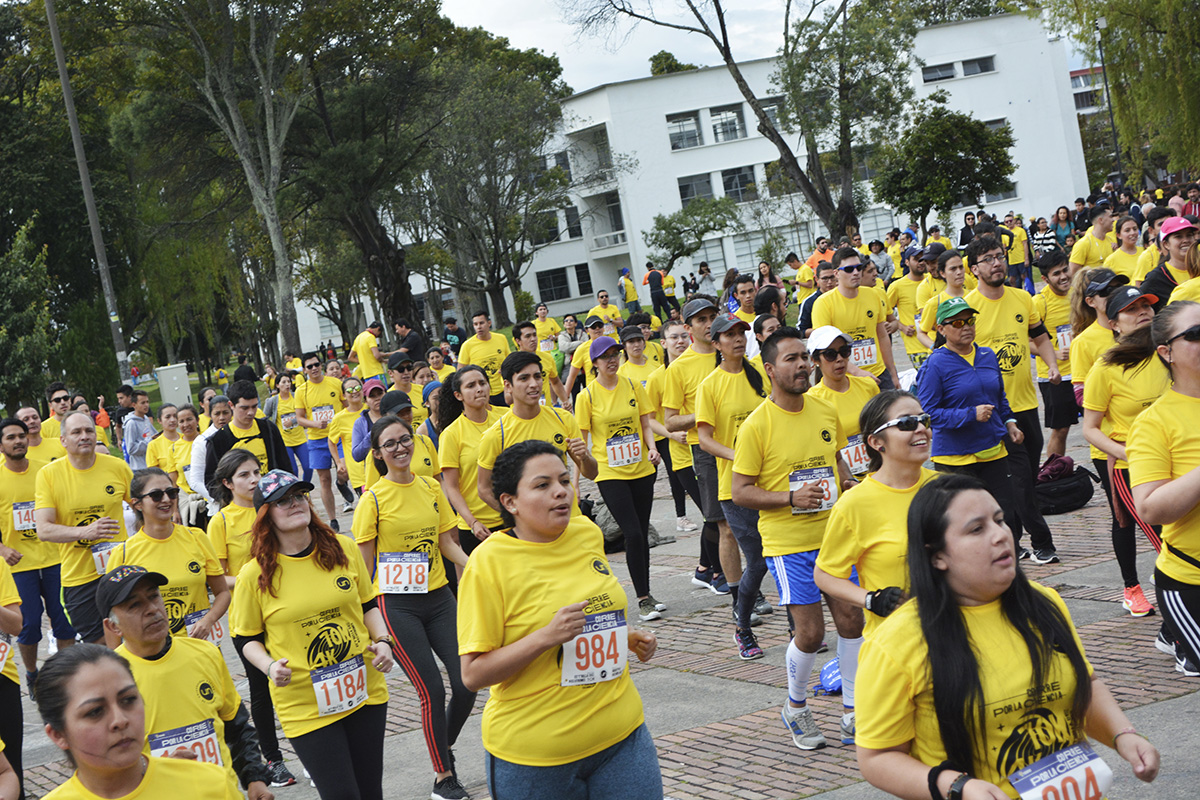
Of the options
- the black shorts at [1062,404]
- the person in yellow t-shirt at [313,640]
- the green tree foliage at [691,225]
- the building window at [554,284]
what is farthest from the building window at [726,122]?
the person in yellow t-shirt at [313,640]

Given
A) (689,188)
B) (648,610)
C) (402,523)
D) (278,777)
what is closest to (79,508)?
(278,777)

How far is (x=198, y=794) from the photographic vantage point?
3.52 metres

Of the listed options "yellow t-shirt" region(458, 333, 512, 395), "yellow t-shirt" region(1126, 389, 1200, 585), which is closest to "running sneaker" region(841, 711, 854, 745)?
"yellow t-shirt" region(1126, 389, 1200, 585)

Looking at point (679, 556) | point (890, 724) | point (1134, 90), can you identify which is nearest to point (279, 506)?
point (890, 724)

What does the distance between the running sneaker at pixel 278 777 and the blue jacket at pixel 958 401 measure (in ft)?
14.8

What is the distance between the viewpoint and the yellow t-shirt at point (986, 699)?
2953 mm

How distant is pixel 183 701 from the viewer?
479cm

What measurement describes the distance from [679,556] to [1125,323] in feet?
18.7

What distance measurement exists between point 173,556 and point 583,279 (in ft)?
221

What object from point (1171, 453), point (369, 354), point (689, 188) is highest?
point (689, 188)

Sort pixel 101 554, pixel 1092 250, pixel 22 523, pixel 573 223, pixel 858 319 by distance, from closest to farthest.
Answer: pixel 101 554 → pixel 22 523 → pixel 858 319 → pixel 1092 250 → pixel 573 223

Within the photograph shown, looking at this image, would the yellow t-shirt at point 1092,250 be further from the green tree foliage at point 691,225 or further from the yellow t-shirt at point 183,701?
the green tree foliage at point 691,225

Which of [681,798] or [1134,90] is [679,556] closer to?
[681,798]

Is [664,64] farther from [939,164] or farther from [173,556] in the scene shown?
[173,556]
